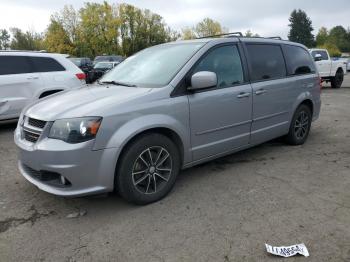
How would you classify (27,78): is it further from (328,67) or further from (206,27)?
(206,27)

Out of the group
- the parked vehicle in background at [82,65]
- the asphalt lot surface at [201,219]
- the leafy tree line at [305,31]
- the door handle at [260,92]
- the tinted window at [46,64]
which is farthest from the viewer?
the leafy tree line at [305,31]

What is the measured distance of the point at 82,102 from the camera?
3.66 meters

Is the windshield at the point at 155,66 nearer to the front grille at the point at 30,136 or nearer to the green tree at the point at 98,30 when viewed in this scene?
the front grille at the point at 30,136

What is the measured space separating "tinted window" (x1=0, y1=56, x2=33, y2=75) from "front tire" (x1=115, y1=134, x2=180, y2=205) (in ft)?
16.6

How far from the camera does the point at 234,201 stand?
151 inches

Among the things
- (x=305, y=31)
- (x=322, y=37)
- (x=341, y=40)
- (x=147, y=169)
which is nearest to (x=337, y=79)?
(x=147, y=169)

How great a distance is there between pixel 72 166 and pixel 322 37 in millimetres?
94864

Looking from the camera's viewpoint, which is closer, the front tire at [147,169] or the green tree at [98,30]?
the front tire at [147,169]

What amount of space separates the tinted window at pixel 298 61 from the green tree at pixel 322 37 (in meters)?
84.4

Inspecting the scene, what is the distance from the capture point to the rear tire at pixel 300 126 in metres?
5.80

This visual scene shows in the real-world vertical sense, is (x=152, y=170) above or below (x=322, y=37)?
below

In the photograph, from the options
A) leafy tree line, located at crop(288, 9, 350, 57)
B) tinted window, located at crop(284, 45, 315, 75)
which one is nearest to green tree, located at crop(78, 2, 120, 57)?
tinted window, located at crop(284, 45, 315, 75)

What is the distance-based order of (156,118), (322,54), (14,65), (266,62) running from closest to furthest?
(156,118), (266,62), (14,65), (322,54)

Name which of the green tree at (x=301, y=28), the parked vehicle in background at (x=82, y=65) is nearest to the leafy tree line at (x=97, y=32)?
the parked vehicle in background at (x=82, y=65)
